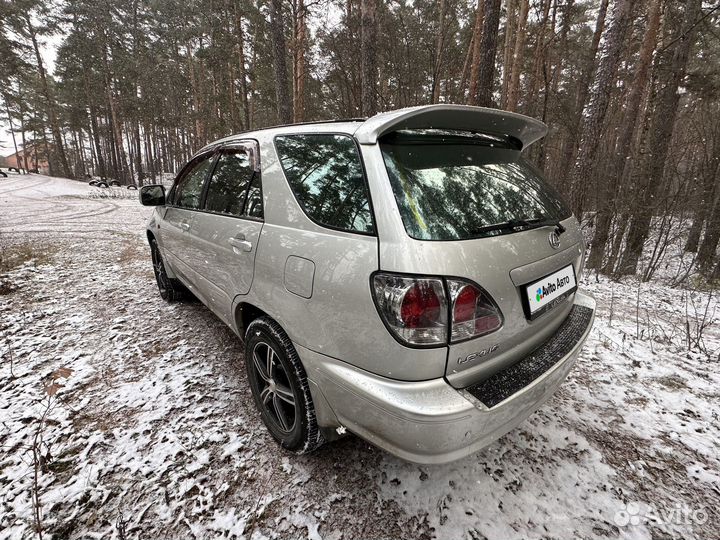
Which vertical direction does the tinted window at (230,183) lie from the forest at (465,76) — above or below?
below

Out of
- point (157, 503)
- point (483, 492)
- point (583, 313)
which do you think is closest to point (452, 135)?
point (583, 313)

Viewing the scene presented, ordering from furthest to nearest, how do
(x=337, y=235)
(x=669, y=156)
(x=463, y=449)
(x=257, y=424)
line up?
1. (x=669, y=156)
2. (x=257, y=424)
3. (x=337, y=235)
4. (x=463, y=449)

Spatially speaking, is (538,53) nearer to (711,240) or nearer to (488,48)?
(488,48)

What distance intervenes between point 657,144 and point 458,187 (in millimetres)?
8452

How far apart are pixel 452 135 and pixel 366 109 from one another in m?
6.07

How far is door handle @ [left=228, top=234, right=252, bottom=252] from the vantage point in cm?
190

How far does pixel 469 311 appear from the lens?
1.24m

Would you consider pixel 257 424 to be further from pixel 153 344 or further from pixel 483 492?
pixel 153 344

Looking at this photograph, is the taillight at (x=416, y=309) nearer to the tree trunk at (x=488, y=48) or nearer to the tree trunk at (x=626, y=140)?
the tree trunk at (x=488, y=48)

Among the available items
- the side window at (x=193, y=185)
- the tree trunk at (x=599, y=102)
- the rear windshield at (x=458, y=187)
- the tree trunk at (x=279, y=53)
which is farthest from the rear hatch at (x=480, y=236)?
the tree trunk at (x=279, y=53)

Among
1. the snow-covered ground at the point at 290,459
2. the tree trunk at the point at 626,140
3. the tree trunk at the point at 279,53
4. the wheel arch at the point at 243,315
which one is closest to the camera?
the snow-covered ground at the point at 290,459

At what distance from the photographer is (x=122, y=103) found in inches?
902

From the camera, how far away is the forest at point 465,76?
620 cm

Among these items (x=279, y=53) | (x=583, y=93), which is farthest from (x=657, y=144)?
(x=279, y=53)
